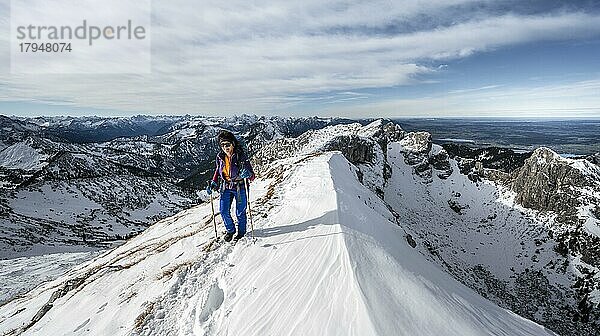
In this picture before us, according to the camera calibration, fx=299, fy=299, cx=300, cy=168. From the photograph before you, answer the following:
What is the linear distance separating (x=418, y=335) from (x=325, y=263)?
2.82 m

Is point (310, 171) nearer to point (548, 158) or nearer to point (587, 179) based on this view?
point (587, 179)

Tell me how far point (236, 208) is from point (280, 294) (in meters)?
3.95

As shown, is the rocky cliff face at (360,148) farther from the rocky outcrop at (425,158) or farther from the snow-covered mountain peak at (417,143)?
the rocky outcrop at (425,158)

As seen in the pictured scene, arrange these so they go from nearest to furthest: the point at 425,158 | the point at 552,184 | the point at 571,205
→ 1. the point at 571,205
2. the point at 552,184
3. the point at 425,158

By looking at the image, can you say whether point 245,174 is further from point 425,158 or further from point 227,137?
point 425,158

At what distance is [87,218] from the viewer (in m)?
94.2

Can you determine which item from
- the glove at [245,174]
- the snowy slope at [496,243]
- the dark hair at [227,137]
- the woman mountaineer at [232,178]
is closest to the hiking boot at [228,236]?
the woman mountaineer at [232,178]

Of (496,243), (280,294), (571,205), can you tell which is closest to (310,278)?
(280,294)

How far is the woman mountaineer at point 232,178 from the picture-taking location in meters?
9.98

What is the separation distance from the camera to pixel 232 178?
1005 centimetres

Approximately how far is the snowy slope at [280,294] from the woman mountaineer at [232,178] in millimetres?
712

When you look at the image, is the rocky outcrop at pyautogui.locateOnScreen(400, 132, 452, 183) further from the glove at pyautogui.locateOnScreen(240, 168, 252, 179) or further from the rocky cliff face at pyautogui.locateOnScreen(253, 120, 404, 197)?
the glove at pyautogui.locateOnScreen(240, 168, 252, 179)

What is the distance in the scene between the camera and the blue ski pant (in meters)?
10.1

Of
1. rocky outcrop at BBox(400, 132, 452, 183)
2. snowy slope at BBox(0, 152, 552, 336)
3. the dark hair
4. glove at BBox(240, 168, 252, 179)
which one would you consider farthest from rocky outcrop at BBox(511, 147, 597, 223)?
the dark hair
